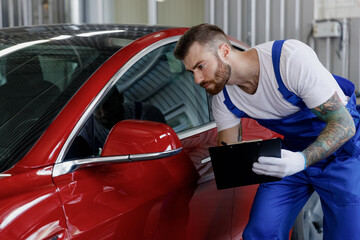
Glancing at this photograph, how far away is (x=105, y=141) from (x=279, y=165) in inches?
23.5

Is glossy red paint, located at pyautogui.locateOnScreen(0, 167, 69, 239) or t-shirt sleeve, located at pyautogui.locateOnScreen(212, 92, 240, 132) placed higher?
t-shirt sleeve, located at pyautogui.locateOnScreen(212, 92, 240, 132)

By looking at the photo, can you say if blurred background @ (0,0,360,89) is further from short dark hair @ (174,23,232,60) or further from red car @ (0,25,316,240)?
short dark hair @ (174,23,232,60)

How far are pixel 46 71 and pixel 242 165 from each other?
774mm

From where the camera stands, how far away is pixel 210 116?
2301 millimetres

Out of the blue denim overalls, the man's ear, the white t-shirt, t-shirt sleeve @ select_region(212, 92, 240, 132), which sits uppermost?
the man's ear

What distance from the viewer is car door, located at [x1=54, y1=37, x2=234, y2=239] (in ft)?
4.81

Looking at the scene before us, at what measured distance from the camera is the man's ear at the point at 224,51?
191 cm

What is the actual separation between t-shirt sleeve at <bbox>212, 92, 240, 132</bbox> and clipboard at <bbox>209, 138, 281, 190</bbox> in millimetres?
344

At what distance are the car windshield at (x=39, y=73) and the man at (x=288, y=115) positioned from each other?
13.7 inches

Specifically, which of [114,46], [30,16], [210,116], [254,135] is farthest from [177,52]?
[30,16]

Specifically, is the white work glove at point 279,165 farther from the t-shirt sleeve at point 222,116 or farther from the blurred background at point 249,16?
the blurred background at point 249,16

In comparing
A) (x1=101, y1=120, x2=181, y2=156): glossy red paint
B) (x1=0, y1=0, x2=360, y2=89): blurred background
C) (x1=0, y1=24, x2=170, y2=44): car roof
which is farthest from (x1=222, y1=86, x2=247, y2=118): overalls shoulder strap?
(x1=0, y1=0, x2=360, y2=89): blurred background

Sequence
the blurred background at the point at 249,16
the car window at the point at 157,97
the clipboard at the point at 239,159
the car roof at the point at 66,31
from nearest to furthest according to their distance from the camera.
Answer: the clipboard at the point at 239,159, the car window at the point at 157,97, the car roof at the point at 66,31, the blurred background at the point at 249,16

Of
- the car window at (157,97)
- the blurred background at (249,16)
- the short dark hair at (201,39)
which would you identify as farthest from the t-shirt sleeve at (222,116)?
the blurred background at (249,16)
